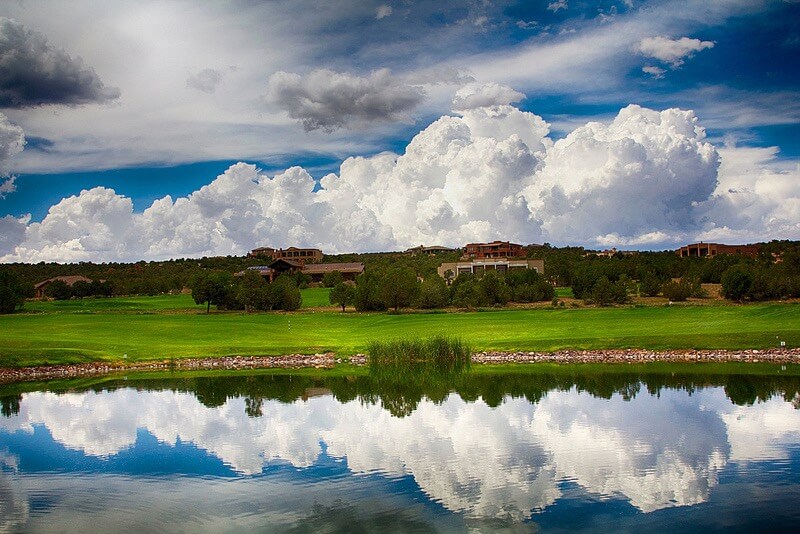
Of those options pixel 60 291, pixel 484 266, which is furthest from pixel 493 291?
pixel 60 291

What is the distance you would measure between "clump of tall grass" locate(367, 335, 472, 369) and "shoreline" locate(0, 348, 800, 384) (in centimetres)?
109

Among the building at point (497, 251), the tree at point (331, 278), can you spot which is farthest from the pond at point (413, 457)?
the building at point (497, 251)

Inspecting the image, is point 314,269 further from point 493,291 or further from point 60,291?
point 493,291

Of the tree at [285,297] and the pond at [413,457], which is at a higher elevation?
the tree at [285,297]

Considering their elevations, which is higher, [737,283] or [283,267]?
[283,267]

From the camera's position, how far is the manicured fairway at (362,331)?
144 ft

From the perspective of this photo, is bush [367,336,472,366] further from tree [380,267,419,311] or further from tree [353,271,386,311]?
tree [353,271,386,311]

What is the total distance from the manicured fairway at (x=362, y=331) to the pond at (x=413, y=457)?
10302mm

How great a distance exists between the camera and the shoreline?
40.2 meters

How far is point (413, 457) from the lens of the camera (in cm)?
2006

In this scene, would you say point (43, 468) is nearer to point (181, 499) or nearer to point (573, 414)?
point (181, 499)

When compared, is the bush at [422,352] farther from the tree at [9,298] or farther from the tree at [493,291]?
the tree at [9,298]

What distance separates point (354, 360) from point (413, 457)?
2479cm

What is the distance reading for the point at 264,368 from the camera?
142 feet
